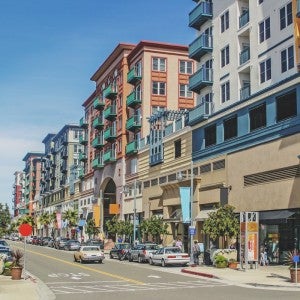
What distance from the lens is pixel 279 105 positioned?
41469 millimetres

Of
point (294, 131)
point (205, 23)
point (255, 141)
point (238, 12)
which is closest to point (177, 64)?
point (205, 23)

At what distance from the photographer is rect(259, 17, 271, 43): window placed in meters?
43.7

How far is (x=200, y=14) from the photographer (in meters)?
54.3

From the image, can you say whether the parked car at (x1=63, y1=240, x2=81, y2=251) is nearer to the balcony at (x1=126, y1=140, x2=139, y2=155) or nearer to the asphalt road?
the balcony at (x1=126, y1=140, x2=139, y2=155)

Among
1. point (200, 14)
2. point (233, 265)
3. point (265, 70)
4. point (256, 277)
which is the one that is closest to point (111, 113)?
point (200, 14)

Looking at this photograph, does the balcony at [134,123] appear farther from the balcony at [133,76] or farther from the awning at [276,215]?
the awning at [276,215]

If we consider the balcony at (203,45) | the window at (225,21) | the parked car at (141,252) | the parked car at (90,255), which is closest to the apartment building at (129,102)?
the balcony at (203,45)

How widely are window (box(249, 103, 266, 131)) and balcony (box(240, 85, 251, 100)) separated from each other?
165 cm

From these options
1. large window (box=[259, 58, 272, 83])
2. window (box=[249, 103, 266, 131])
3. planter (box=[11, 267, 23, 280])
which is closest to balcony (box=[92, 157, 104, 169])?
window (box=[249, 103, 266, 131])

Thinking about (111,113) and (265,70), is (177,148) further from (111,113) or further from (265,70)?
(111,113)

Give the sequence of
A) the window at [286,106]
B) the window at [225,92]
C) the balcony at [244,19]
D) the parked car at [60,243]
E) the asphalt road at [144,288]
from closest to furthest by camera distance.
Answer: the asphalt road at [144,288], the window at [286,106], the balcony at [244,19], the window at [225,92], the parked car at [60,243]

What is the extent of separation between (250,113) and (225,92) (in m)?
5.57

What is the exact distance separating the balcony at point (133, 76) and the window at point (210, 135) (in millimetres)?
24600

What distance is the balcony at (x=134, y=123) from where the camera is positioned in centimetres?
7570
